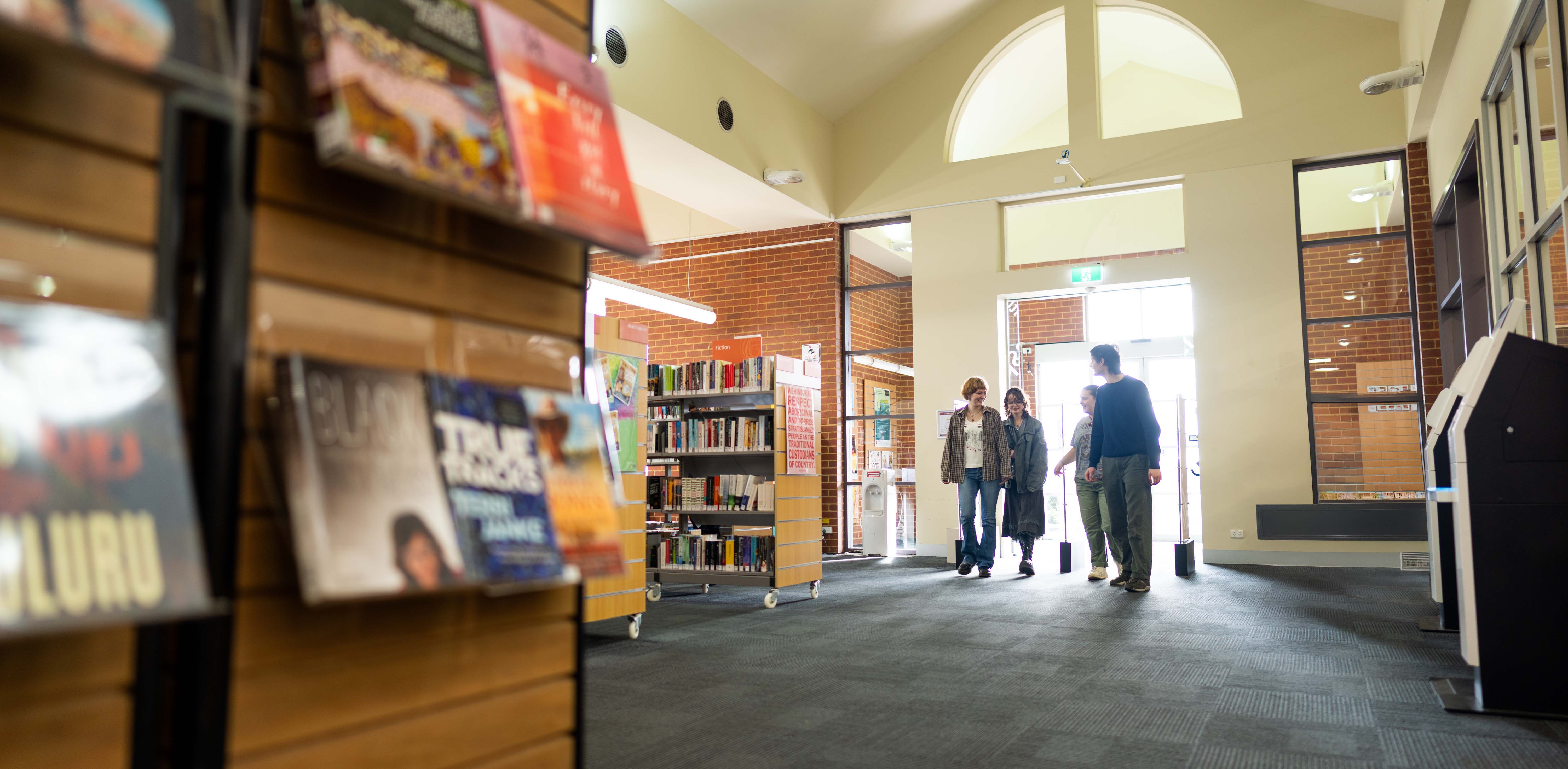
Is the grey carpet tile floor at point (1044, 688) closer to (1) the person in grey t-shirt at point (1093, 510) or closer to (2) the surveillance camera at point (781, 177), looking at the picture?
(1) the person in grey t-shirt at point (1093, 510)

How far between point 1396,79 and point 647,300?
20.1 feet

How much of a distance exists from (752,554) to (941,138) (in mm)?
5426

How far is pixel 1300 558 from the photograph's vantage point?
772cm

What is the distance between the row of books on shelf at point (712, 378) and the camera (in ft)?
19.2

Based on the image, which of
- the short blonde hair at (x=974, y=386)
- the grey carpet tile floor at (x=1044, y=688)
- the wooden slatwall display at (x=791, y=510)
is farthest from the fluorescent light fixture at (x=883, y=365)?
the grey carpet tile floor at (x=1044, y=688)

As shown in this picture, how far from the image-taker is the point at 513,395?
1231 mm

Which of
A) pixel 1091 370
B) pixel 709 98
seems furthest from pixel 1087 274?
pixel 709 98

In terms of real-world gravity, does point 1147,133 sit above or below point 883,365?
above

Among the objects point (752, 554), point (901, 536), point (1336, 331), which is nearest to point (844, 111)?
point (901, 536)

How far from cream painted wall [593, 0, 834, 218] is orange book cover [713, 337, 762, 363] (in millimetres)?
1503

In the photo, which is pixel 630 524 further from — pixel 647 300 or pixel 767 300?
pixel 767 300

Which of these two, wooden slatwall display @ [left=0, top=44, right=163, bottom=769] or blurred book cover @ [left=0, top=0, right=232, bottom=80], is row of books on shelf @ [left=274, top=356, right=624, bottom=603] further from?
blurred book cover @ [left=0, top=0, right=232, bottom=80]

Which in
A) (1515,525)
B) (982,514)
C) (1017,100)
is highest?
(1017,100)

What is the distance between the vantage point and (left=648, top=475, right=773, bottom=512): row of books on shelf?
5750mm
